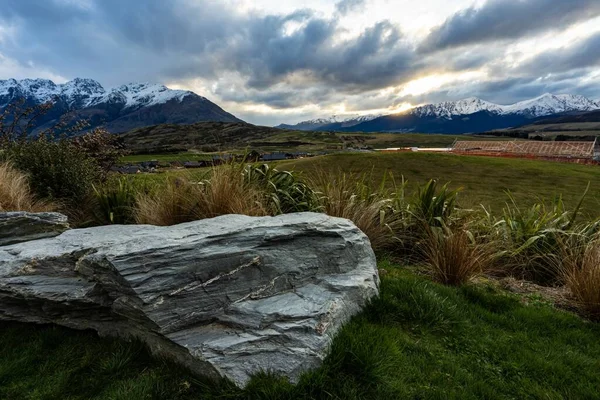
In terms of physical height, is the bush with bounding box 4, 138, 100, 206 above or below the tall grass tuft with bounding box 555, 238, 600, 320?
above

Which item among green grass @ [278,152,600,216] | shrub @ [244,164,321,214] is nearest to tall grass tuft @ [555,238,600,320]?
shrub @ [244,164,321,214]

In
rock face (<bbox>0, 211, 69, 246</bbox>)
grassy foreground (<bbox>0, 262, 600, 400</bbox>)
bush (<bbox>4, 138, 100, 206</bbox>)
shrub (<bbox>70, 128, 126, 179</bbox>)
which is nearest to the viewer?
grassy foreground (<bbox>0, 262, 600, 400</bbox>)

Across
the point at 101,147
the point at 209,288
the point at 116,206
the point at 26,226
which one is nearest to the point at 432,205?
the point at 209,288

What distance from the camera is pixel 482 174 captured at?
25219 mm

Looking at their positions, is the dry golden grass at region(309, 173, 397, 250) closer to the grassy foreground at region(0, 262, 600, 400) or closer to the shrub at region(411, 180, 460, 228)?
the shrub at region(411, 180, 460, 228)

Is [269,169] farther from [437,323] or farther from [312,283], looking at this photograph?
[437,323]

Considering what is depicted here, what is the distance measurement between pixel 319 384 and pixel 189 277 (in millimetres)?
1566

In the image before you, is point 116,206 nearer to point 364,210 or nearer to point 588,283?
point 364,210

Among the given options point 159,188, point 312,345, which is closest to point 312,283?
point 312,345

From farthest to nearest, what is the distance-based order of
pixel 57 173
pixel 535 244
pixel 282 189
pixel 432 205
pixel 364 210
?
pixel 282 189
pixel 57 173
pixel 432 205
pixel 364 210
pixel 535 244

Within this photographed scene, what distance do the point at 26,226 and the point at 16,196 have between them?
200cm

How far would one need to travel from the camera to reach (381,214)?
684cm

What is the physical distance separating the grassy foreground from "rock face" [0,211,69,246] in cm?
144

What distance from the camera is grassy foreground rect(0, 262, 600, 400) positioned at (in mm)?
2967
